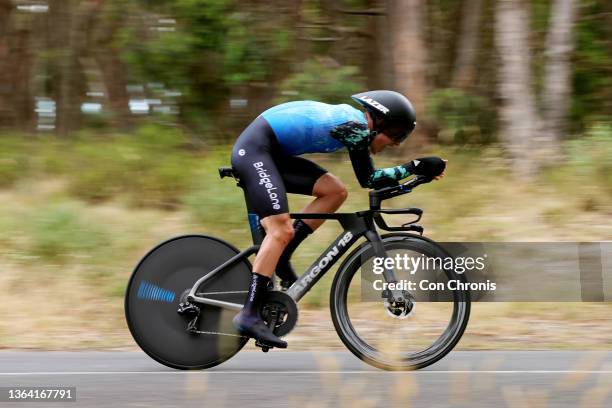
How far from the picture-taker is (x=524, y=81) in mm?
12094

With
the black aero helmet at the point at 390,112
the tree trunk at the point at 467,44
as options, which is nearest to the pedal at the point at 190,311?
the black aero helmet at the point at 390,112

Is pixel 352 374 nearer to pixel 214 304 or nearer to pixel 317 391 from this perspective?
pixel 317 391

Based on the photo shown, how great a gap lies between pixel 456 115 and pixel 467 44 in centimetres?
250

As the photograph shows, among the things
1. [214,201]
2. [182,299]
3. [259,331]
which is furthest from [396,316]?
[214,201]

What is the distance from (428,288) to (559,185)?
16.6ft

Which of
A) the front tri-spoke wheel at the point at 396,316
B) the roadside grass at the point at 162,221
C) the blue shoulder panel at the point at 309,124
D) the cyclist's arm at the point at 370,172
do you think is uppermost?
the blue shoulder panel at the point at 309,124

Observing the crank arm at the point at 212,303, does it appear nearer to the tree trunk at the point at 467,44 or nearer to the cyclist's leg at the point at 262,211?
the cyclist's leg at the point at 262,211

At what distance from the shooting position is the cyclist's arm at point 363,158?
5.94 meters

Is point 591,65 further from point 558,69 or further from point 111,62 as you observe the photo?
point 111,62

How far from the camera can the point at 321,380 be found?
19.2 feet

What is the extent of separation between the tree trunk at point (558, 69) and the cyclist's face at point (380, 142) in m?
6.28

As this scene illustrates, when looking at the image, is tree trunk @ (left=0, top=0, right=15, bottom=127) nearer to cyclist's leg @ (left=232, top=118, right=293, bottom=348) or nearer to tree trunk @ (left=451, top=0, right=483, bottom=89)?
tree trunk @ (left=451, top=0, right=483, bottom=89)

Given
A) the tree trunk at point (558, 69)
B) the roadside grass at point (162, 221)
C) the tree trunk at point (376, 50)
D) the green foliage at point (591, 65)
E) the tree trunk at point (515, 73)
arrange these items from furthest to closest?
1. the green foliage at point (591, 65)
2. the tree trunk at point (376, 50)
3. the tree trunk at point (558, 69)
4. the tree trunk at point (515, 73)
5. the roadside grass at point (162, 221)

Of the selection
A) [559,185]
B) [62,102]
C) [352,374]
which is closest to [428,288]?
[352,374]
